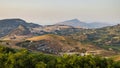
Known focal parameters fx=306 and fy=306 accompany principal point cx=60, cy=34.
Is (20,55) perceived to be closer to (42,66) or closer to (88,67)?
(42,66)

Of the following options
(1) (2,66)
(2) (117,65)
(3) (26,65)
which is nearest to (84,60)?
(2) (117,65)

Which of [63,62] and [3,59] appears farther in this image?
[3,59]

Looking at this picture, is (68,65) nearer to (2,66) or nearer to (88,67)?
(88,67)

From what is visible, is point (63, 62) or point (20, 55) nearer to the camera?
point (63, 62)

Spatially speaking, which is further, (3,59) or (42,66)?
(3,59)

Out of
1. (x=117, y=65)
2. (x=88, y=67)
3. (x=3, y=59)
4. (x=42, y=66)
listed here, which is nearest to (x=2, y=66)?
(x=3, y=59)

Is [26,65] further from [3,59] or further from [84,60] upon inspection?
[84,60]

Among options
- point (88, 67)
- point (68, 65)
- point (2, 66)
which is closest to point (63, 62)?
point (68, 65)
